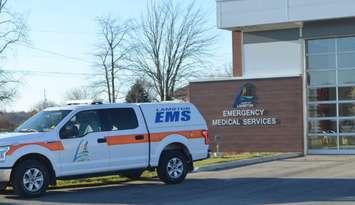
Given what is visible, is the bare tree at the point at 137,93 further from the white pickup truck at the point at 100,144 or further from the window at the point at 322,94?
the white pickup truck at the point at 100,144

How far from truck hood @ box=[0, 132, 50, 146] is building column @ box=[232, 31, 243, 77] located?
634 inches

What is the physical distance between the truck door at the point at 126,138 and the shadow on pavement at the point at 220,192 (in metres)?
0.65

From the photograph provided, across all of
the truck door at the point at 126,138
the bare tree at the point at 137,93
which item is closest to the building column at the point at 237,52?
the truck door at the point at 126,138

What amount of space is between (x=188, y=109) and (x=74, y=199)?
4.49 m

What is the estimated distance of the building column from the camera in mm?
30139

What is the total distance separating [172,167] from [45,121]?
133 inches

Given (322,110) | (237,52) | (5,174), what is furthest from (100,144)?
(237,52)

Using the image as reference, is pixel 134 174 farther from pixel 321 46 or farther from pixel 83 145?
pixel 321 46

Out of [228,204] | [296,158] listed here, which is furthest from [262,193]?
[296,158]

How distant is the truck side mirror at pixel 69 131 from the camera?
15.4m

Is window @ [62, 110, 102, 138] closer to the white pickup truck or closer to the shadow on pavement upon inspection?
the white pickup truck

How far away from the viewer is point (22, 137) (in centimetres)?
1497

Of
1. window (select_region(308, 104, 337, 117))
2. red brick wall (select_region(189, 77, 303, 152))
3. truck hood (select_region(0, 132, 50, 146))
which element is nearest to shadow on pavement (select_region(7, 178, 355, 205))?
truck hood (select_region(0, 132, 50, 146))

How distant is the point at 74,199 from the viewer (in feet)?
47.7
